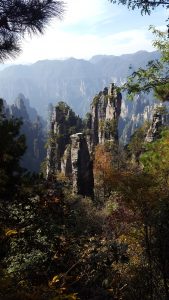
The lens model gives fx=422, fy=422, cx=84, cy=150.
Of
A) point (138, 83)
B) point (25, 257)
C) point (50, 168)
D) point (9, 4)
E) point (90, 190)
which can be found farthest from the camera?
point (50, 168)

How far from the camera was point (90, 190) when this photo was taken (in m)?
40.5

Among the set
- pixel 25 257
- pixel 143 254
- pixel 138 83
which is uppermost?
pixel 138 83

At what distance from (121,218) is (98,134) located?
53026 millimetres

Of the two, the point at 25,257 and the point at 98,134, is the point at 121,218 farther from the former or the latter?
the point at 98,134

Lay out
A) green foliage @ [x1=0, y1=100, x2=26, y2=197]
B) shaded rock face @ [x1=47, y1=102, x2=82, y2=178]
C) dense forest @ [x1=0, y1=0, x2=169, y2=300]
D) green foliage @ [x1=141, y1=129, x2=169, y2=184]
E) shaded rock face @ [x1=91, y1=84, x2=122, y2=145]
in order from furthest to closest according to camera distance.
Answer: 1. shaded rock face @ [x1=47, y1=102, x2=82, y2=178]
2. shaded rock face @ [x1=91, y1=84, x2=122, y2=145]
3. green foliage @ [x1=141, y1=129, x2=169, y2=184]
4. green foliage @ [x1=0, y1=100, x2=26, y2=197]
5. dense forest @ [x1=0, y1=0, x2=169, y2=300]

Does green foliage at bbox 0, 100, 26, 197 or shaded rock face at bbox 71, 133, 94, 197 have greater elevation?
green foliage at bbox 0, 100, 26, 197

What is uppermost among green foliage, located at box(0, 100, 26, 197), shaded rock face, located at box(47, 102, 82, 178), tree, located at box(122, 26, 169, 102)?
tree, located at box(122, 26, 169, 102)

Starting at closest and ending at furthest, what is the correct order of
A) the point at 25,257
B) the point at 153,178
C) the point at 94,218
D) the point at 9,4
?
1. the point at 9,4
2. the point at 25,257
3. the point at 153,178
4. the point at 94,218

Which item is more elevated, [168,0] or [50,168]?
[168,0]

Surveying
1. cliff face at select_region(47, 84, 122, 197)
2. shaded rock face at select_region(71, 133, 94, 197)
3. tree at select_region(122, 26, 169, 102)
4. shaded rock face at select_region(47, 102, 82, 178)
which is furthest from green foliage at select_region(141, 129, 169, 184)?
shaded rock face at select_region(47, 102, 82, 178)

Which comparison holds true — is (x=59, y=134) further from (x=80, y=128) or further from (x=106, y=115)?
(x=80, y=128)

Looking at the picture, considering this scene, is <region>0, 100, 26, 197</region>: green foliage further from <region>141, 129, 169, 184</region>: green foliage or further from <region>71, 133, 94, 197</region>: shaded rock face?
<region>71, 133, 94, 197</region>: shaded rock face

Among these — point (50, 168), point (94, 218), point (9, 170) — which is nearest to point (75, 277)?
point (9, 170)

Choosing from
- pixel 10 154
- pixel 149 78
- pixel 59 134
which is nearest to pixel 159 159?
pixel 149 78
